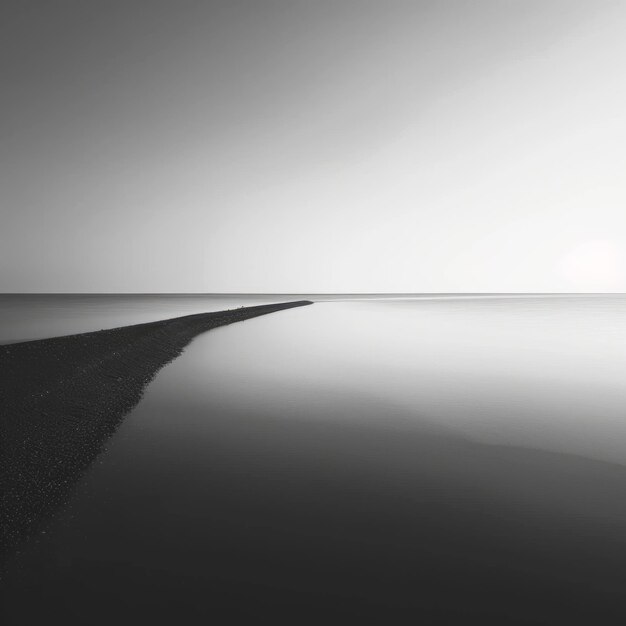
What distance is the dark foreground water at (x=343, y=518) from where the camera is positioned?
4035mm

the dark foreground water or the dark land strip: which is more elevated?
the dark land strip

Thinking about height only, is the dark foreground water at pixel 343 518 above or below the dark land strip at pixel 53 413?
below

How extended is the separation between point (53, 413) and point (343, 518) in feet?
20.3

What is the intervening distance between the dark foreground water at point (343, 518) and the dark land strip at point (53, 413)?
386 millimetres

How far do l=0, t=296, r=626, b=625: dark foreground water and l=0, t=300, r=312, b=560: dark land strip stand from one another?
386 millimetres

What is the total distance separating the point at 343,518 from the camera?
5.55m

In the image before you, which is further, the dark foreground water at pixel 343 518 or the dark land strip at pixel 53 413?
the dark land strip at pixel 53 413

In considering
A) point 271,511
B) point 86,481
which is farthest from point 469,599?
point 86,481

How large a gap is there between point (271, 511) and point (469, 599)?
2.63m

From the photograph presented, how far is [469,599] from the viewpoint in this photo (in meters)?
4.10

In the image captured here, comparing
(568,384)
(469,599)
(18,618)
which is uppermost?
(18,618)

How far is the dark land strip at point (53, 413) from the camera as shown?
18.5 ft

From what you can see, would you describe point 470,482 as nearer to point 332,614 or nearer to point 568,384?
point 332,614

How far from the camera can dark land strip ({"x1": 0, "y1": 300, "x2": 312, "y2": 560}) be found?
18.5 feet
